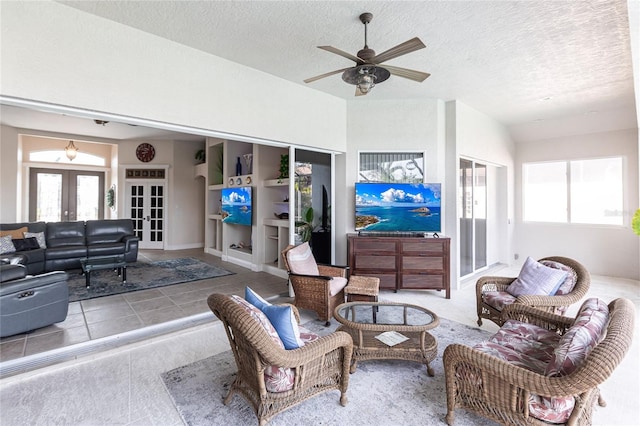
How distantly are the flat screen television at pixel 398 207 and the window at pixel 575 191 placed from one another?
A: 3.47 m

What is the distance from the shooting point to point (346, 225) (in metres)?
5.07

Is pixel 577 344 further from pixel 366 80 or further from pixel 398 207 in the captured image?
pixel 398 207

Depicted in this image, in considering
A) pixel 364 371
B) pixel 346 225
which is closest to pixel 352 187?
pixel 346 225

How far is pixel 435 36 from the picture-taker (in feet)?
10.0

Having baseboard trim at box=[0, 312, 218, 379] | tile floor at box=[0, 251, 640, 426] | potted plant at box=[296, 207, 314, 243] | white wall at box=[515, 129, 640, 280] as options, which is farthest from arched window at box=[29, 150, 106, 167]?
white wall at box=[515, 129, 640, 280]

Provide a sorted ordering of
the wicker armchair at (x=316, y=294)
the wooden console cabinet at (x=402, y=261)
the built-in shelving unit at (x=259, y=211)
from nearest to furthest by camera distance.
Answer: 1. the wicker armchair at (x=316, y=294)
2. the wooden console cabinet at (x=402, y=261)
3. the built-in shelving unit at (x=259, y=211)

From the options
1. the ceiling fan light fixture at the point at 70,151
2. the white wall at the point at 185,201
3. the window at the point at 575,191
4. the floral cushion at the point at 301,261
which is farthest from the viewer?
the white wall at the point at 185,201

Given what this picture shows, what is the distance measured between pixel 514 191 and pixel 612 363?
632 centimetres

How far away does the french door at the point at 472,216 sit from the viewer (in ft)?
17.9

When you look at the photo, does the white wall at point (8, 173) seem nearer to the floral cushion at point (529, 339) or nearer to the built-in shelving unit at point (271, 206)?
the built-in shelving unit at point (271, 206)

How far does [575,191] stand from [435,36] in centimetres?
521

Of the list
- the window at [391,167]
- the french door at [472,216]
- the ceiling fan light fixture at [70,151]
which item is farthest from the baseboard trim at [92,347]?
the ceiling fan light fixture at [70,151]

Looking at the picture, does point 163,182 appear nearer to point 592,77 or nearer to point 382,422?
point 382,422

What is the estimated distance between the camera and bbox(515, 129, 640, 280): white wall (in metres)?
5.57
